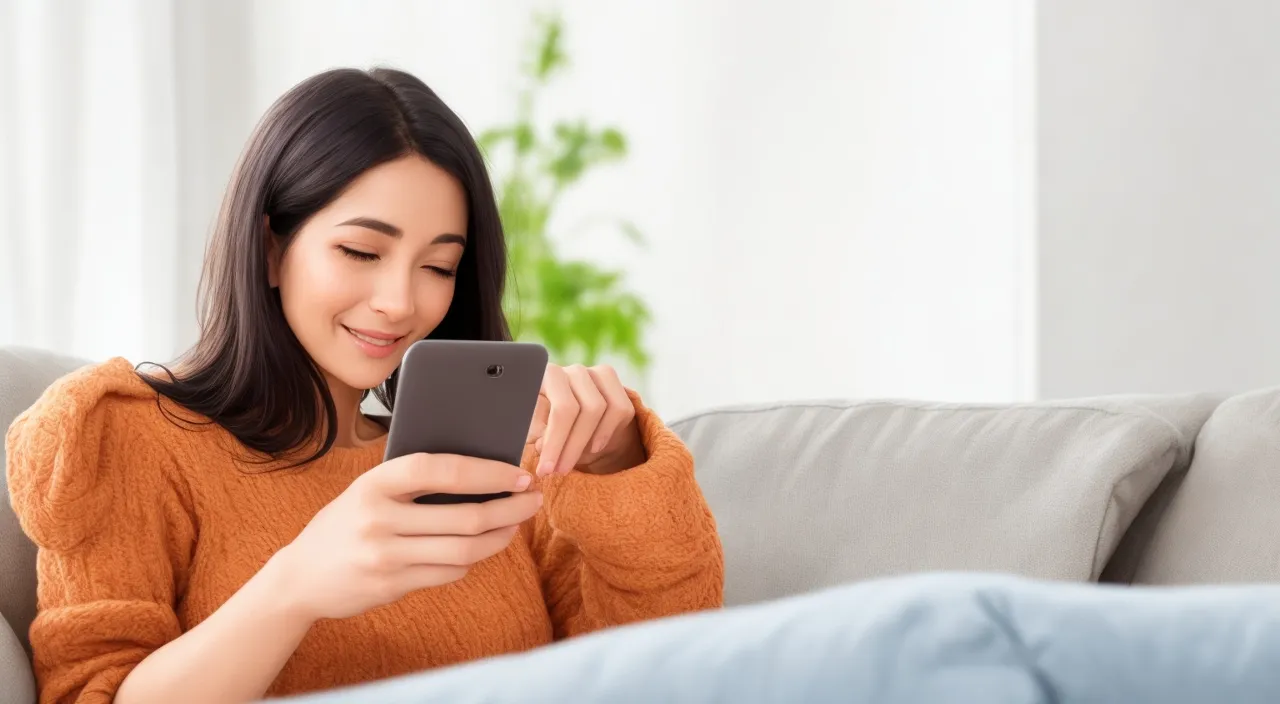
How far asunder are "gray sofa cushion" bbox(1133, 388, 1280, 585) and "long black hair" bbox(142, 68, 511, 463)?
0.81 m

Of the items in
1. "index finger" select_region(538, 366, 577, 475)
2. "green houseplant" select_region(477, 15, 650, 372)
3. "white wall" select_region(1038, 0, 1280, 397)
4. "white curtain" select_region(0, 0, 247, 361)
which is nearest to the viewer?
"index finger" select_region(538, 366, 577, 475)

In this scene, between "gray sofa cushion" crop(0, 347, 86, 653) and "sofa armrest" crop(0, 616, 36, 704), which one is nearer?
"sofa armrest" crop(0, 616, 36, 704)

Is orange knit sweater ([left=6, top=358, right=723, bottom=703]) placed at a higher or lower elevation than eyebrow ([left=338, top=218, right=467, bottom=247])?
lower

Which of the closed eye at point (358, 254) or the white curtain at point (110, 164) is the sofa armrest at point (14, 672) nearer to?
the closed eye at point (358, 254)

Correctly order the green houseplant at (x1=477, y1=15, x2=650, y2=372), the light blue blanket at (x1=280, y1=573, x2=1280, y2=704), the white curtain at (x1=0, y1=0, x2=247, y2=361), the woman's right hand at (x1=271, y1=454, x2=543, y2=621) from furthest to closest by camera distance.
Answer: the green houseplant at (x1=477, y1=15, x2=650, y2=372) → the white curtain at (x1=0, y1=0, x2=247, y2=361) → the woman's right hand at (x1=271, y1=454, x2=543, y2=621) → the light blue blanket at (x1=280, y1=573, x2=1280, y2=704)

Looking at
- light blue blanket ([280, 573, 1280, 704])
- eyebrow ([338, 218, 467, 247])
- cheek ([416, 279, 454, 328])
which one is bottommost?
light blue blanket ([280, 573, 1280, 704])

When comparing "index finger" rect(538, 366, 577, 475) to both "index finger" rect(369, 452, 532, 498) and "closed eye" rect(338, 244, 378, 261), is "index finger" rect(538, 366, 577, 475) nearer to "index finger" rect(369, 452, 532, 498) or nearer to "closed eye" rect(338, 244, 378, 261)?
"index finger" rect(369, 452, 532, 498)

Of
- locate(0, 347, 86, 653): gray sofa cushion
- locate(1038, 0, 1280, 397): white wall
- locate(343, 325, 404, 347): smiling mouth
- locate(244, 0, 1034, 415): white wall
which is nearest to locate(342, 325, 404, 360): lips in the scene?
locate(343, 325, 404, 347): smiling mouth

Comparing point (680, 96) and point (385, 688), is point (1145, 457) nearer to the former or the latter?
point (385, 688)

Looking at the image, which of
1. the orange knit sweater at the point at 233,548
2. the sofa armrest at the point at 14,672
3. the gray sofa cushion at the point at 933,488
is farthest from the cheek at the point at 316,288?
the gray sofa cushion at the point at 933,488

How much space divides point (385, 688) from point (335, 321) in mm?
825

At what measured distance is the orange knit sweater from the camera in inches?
40.2

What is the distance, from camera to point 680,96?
385 centimetres

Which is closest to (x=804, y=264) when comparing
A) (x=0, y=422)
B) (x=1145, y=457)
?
(x=1145, y=457)
